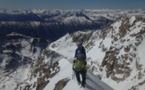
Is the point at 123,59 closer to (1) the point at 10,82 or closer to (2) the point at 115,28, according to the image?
(2) the point at 115,28

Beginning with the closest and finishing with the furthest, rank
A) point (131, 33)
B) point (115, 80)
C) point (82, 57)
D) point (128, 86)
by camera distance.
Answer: point (82, 57), point (128, 86), point (115, 80), point (131, 33)

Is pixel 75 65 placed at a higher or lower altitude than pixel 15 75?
higher

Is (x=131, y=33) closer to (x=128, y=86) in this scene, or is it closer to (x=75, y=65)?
(x=128, y=86)

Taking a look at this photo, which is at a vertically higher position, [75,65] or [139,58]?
[75,65]

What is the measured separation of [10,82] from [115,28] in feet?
288

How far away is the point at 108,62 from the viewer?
69812 mm

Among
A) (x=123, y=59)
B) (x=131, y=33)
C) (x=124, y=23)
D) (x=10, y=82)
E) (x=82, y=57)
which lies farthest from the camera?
(x=10, y=82)

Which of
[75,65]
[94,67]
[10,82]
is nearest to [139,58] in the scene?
[94,67]

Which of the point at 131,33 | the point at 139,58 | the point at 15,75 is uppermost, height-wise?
the point at 131,33

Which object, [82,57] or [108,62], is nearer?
[82,57]

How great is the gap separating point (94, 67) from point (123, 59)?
9.32 metres

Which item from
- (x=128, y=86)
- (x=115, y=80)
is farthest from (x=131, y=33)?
(x=128, y=86)

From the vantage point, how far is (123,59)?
219ft

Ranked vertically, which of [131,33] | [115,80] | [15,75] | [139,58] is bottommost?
[15,75]
